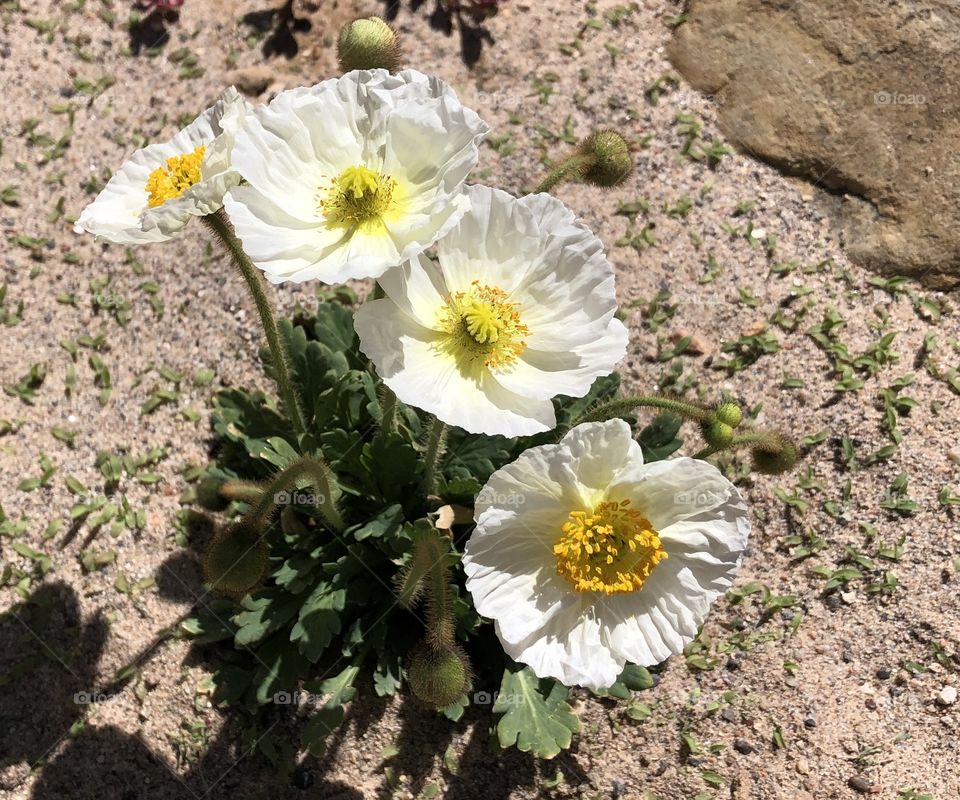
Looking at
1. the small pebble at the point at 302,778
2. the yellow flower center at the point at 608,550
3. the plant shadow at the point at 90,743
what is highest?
the yellow flower center at the point at 608,550

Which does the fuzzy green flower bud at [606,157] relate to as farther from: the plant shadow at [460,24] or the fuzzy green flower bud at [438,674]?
the plant shadow at [460,24]

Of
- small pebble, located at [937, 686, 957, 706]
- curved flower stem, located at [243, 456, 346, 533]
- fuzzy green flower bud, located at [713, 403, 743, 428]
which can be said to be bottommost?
small pebble, located at [937, 686, 957, 706]

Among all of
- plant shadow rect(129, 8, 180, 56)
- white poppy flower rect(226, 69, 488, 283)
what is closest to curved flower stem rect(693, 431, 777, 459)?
white poppy flower rect(226, 69, 488, 283)

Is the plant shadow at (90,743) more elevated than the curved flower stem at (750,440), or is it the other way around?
the curved flower stem at (750,440)

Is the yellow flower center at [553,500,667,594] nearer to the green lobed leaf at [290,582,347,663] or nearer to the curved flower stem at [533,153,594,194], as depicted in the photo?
the green lobed leaf at [290,582,347,663]

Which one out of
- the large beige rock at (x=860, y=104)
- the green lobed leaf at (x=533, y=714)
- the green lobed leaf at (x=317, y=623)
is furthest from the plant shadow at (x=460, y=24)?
the green lobed leaf at (x=533, y=714)

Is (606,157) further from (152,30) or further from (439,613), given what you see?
(152,30)

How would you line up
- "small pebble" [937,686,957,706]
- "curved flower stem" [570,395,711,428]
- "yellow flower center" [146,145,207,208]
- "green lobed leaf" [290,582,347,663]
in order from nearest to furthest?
"yellow flower center" [146,145,207,208] → "curved flower stem" [570,395,711,428] → "green lobed leaf" [290,582,347,663] → "small pebble" [937,686,957,706]

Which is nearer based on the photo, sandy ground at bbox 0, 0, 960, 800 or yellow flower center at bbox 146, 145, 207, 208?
yellow flower center at bbox 146, 145, 207, 208
